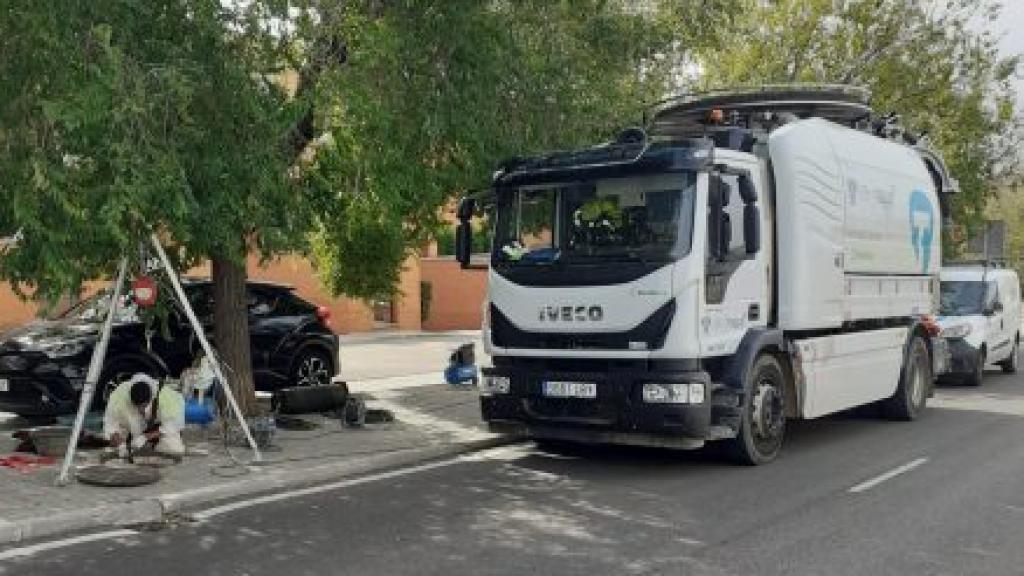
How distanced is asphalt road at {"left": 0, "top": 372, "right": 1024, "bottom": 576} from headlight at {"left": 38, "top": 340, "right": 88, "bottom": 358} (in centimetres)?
439

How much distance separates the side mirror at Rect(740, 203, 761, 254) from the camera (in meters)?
9.13

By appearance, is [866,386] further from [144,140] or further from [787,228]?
[144,140]

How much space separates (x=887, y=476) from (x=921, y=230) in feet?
17.0

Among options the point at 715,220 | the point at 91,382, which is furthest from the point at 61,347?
the point at 715,220

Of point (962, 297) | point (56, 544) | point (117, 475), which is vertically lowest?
point (56, 544)

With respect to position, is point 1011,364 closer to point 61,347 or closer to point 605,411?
point 605,411

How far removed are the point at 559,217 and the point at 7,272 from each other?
4.68 metres

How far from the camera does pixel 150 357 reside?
11.9m

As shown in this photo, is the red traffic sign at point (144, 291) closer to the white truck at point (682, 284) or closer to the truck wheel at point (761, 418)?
the white truck at point (682, 284)

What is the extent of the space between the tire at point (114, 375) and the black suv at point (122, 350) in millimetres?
11

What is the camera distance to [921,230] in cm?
1334

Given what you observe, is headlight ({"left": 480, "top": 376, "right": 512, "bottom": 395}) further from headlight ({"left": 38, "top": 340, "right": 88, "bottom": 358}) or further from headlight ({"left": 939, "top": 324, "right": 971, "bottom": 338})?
headlight ({"left": 939, "top": 324, "right": 971, "bottom": 338})

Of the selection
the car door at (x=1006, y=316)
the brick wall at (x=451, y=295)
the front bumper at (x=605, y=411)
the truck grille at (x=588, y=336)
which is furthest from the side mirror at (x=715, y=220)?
the brick wall at (x=451, y=295)

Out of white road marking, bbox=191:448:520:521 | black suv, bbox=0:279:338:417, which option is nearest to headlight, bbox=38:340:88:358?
black suv, bbox=0:279:338:417
